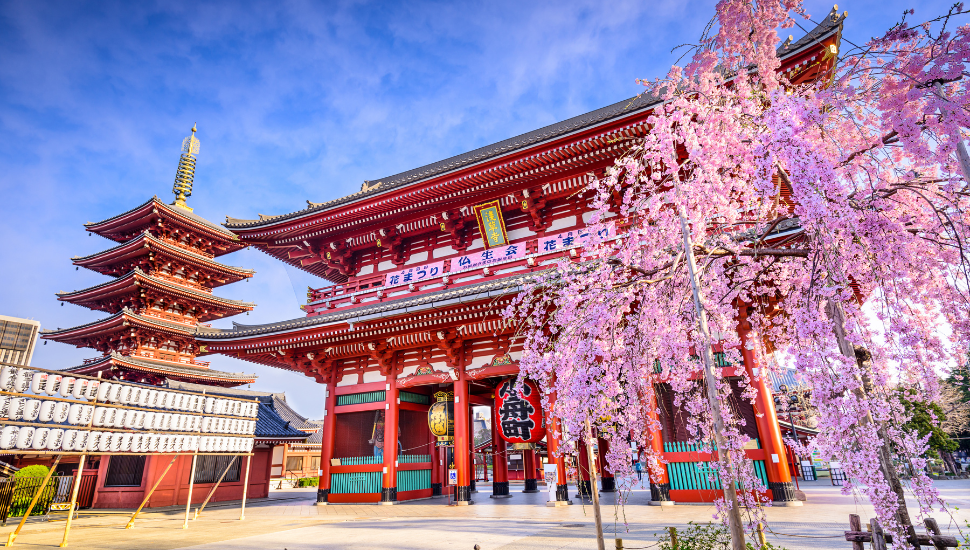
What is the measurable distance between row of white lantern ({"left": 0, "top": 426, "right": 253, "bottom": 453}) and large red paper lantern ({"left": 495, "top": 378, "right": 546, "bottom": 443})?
21.3 ft

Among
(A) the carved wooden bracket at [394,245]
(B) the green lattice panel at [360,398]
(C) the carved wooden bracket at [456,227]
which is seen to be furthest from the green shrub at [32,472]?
(C) the carved wooden bracket at [456,227]

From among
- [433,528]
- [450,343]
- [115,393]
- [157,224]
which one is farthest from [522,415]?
[157,224]

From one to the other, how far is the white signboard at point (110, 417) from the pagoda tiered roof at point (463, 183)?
5703mm

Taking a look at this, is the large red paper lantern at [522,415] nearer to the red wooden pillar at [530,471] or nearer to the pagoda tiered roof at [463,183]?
the pagoda tiered roof at [463,183]

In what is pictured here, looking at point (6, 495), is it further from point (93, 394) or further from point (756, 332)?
point (756, 332)

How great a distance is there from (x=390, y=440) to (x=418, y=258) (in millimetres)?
5476

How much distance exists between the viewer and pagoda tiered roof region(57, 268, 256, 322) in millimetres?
22109

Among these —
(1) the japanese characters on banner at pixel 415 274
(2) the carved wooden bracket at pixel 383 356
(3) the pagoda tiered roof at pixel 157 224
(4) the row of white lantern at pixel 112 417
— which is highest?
(3) the pagoda tiered roof at pixel 157 224

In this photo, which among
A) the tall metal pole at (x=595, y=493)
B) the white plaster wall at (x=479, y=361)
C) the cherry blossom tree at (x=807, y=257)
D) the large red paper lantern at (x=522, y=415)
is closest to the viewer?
the cherry blossom tree at (x=807, y=257)

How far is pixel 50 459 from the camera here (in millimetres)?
19031

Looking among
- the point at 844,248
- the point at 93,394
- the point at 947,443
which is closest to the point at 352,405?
the point at 93,394

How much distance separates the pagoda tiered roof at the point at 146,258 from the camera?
74.4 ft

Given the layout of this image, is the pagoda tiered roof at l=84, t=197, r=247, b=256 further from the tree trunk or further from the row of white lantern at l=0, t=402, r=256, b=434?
the tree trunk

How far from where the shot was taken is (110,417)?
346 inches
